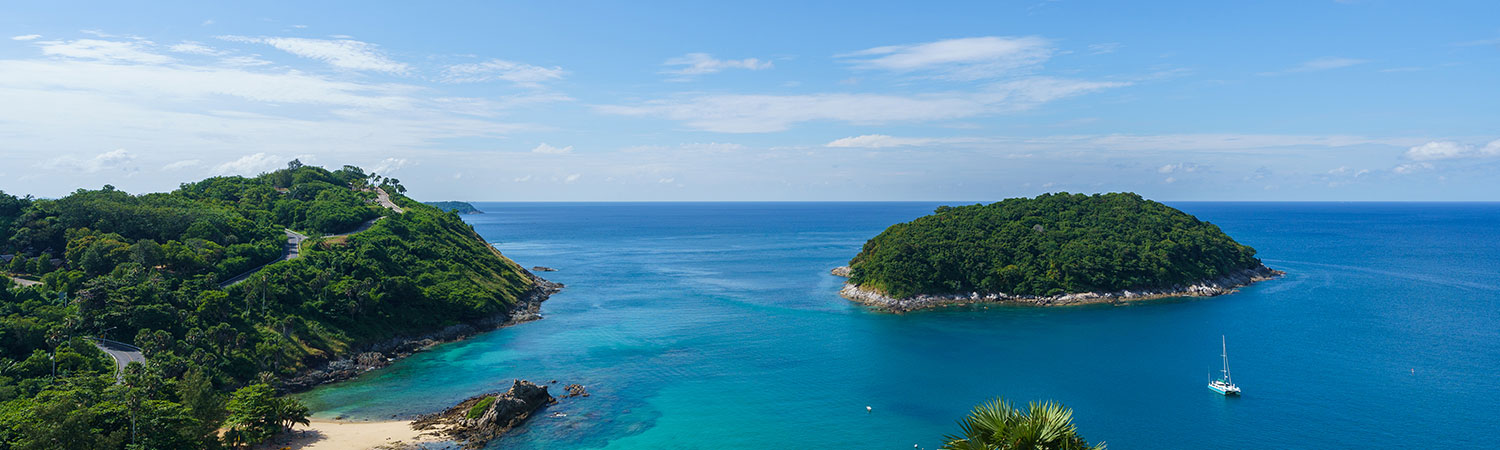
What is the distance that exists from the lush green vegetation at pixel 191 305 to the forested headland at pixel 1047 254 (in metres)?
57.5

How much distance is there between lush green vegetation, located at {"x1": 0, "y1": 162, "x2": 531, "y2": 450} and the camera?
134 ft

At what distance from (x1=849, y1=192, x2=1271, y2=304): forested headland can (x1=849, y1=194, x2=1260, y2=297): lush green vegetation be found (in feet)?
0.48

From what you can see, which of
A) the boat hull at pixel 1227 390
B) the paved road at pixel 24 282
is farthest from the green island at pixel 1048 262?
the paved road at pixel 24 282

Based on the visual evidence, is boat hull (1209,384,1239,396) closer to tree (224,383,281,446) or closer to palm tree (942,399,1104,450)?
palm tree (942,399,1104,450)

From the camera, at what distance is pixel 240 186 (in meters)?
133

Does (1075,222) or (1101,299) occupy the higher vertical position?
(1075,222)

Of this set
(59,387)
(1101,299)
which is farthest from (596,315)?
(1101,299)

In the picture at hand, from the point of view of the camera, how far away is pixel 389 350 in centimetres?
7244

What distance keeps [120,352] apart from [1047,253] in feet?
359

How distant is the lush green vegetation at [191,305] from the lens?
40719 millimetres

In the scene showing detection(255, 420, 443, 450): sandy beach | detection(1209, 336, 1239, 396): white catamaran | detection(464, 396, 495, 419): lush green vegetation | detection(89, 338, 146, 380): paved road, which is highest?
detection(89, 338, 146, 380): paved road

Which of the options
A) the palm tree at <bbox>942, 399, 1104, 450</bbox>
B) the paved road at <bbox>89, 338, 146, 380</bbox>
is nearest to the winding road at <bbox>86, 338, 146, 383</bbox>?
the paved road at <bbox>89, 338, 146, 380</bbox>

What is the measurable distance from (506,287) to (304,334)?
34688 mm

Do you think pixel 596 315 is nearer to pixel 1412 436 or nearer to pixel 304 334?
pixel 304 334
